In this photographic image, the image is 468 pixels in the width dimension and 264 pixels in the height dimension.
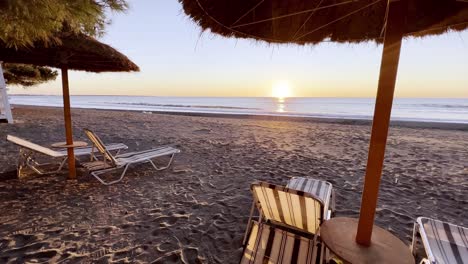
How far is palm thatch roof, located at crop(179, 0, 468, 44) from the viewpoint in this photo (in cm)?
187

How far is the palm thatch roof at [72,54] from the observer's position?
135 inches

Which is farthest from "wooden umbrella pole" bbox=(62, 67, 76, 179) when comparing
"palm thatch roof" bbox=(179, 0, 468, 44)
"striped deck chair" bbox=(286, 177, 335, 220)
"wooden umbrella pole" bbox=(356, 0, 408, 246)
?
"wooden umbrella pole" bbox=(356, 0, 408, 246)

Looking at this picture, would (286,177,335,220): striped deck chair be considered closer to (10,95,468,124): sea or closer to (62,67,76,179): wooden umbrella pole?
(62,67,76,179): wooden umbrella pole

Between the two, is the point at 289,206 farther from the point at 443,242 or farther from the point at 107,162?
the point at 107,162

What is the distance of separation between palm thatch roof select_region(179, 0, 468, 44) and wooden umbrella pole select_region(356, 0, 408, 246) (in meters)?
0.55

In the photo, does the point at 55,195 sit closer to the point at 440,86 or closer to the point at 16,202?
the point at 16,202

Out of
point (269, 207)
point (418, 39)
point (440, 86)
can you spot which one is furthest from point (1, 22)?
Result: point (440, 86)

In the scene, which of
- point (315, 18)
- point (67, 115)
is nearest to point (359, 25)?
point (315, 18)

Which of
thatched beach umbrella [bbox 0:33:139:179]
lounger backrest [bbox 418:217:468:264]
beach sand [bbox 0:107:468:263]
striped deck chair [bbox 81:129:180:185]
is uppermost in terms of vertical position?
thatched beach umbrella [bbox 0:33:139:179]

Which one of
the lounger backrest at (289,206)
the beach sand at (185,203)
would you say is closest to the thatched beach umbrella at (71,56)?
the beach sand at (185,203)

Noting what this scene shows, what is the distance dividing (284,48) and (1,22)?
2765 mm

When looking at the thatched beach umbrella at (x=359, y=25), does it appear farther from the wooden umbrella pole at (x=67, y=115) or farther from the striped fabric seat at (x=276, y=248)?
the wooden umbrella pole at (x=67, y=115)

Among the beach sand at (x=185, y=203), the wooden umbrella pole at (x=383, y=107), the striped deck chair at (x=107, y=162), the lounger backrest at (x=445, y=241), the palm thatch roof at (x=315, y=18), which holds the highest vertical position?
the palm thatch roof at (x=315, y=18)

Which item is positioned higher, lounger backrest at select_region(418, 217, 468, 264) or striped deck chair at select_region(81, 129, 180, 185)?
lounger backrest at select_region(418, 217, 468, 264)
